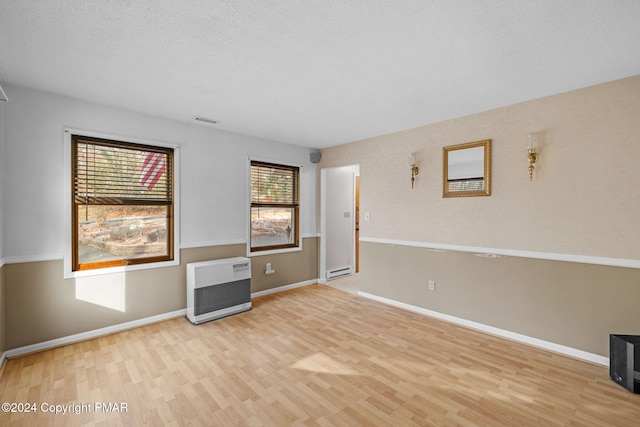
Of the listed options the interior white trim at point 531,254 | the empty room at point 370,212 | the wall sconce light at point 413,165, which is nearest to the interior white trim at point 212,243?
the empty room at point 370,212

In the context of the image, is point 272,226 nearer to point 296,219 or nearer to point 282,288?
point 296,219

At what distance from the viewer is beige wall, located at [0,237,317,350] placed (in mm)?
2617

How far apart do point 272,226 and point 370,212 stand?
1671 mm

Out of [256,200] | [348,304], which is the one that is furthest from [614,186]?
[256,200]

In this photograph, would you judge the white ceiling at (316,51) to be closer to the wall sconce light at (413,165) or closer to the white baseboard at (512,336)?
the wall sconce light at (413,165)

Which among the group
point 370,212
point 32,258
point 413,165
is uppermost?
point 413,165

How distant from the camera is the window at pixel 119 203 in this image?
298cm

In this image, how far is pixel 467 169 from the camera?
337 cm

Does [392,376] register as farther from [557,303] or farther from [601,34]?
[601,34]

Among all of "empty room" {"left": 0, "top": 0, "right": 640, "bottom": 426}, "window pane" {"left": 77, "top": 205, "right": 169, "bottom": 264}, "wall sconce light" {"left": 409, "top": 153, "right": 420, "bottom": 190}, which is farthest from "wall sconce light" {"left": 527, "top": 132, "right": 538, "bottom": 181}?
"window pane" {"left": 77, "top": 205, "right": 169, "bottom": 264}

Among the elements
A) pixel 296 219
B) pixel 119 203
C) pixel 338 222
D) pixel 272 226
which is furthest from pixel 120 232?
pixel 338 222

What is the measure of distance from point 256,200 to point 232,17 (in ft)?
9.98

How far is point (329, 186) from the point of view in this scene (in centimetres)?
539

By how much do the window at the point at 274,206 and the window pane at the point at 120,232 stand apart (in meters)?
1.34
